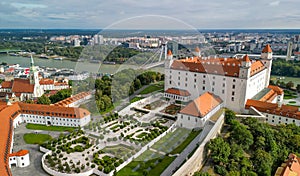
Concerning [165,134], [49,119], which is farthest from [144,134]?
[49,119]

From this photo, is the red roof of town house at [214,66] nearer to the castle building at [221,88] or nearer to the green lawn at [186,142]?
the castle building at [221,88]

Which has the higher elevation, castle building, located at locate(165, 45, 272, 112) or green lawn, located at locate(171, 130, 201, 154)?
castle building, located at locate(165, 45, 272, 112)

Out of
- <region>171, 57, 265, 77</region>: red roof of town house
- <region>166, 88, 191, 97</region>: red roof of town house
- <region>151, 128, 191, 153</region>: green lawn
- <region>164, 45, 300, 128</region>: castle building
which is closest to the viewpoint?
<region>151, 128, 191, 153</region>: green lawn

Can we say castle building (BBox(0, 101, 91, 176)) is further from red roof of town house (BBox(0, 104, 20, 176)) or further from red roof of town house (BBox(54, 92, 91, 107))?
red roof of town house (BBox(54, 92, 91, 107))

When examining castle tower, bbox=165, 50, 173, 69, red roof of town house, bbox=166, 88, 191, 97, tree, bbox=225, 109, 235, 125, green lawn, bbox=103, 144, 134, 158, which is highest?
castle tower, bbox=165, 50, 173, 69

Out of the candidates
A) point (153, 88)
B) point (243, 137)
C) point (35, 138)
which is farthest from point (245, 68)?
point (35, 138)

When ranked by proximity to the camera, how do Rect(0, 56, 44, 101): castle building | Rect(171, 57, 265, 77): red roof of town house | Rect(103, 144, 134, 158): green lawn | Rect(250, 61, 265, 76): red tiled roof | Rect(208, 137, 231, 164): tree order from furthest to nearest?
1. Rect(0, 56, 44, 101): castle building
2. Rect(250, 61, 265, 76): red tiled roof
3. Rect(171, 57, 265, 77): red roof of town house
4. Rect(103, 144, 134, 158): green lawn
5. Rect(208, 137, 231, 164): tree

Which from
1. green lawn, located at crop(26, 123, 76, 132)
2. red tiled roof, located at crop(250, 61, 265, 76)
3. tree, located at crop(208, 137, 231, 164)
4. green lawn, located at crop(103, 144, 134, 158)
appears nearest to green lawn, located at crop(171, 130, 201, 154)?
tree, located at crop(208, 137, 231, 164)
